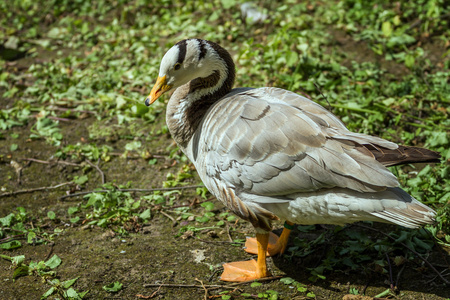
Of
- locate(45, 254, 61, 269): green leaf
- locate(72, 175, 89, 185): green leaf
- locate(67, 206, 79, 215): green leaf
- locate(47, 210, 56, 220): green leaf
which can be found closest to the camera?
locate(45, 254, 61, 269): green leaf

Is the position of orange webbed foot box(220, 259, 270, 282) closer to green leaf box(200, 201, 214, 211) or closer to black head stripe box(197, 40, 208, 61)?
green leaf box(200, 201, 214, 211)

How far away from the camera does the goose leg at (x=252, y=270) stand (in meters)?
3.75

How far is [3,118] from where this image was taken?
6.40 meters

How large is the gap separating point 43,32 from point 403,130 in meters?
7.36

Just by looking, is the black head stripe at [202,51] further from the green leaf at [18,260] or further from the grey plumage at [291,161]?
the green leaf at [18,260]

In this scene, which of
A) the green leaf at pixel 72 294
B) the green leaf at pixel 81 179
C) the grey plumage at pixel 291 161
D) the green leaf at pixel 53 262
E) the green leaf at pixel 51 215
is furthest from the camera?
the green leaf at pixel 81 179

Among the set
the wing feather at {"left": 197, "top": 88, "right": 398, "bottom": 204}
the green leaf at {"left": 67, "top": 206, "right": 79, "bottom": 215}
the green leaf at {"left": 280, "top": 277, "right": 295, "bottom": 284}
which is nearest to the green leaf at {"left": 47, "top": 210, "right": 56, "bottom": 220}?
the green leaf at {"left": 67, "top": 206, "right": 79, "bottom": 215}

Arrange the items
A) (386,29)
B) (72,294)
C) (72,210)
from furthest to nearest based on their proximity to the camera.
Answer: (386,29), (72,210), (72,294)

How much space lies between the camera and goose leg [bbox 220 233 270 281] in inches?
147

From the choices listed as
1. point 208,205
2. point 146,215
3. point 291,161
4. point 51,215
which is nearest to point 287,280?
point 291,161

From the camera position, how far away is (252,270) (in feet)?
12.7

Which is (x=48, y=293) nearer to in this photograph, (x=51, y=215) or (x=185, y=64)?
(x=51, y=215)

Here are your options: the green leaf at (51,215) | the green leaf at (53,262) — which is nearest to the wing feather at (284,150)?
the green leaf at (53,262)

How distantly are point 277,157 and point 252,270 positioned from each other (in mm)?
1128
